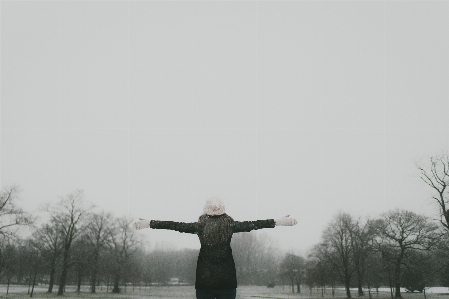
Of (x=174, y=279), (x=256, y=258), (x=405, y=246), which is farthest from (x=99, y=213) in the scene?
(x=256, y=258)

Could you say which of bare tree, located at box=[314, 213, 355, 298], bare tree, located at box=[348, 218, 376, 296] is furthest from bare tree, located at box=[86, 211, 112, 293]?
bare tree, located at box=[348, 218, 376, 296]

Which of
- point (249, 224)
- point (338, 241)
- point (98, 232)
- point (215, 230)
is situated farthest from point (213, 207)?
point (98, 232)

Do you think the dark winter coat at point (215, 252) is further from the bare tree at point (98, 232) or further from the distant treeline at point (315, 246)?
the bare tree at point (98, 232)

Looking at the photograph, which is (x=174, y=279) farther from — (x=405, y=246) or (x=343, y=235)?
(x=405, y=246)

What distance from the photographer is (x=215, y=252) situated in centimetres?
402

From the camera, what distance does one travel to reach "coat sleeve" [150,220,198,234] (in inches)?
161

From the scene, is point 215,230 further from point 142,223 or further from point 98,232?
point 98,232

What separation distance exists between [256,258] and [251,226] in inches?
4885

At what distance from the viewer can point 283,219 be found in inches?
162

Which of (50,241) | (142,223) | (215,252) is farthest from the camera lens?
(50,241)

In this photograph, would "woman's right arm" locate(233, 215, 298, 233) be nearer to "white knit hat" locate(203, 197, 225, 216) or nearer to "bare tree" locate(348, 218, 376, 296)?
"white knit hat" locate(203, 197, 225, 216)

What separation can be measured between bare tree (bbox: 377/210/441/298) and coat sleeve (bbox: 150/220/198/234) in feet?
144

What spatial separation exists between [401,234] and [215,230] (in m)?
46.3

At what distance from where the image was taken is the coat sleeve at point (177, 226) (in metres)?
4.10
